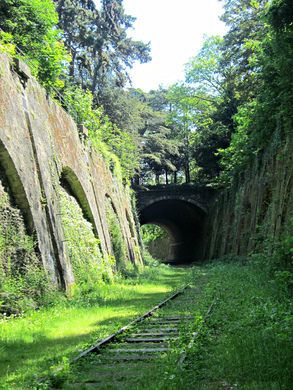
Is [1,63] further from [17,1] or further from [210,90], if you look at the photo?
[210,90]

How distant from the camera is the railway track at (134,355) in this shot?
4406mm

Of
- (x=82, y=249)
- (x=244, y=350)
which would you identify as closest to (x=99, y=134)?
(x=82, y=249)

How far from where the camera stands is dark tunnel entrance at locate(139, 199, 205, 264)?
40309 millimetres

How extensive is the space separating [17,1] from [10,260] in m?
12.8

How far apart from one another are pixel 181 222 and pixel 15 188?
3838 cm

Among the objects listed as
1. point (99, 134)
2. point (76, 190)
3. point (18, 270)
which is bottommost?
point (18, 270)

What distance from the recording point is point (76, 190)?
15.0 metres

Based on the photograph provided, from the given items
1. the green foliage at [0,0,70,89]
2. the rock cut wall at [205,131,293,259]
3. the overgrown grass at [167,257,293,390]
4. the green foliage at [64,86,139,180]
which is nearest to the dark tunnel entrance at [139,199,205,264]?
the rock cut wall at [205,131,293,259]

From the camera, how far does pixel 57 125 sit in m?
13.8

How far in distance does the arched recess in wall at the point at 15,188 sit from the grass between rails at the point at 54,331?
6.41ft

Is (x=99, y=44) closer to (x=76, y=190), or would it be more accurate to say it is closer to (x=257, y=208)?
(x=257, y=208)

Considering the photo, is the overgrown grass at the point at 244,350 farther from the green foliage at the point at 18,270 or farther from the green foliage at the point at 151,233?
the green foliage at the point at 151,233

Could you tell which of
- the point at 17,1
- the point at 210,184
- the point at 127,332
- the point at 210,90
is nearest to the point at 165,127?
the point at 210,90

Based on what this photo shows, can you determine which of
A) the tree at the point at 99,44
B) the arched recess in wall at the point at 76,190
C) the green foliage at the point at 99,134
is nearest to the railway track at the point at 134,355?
the arched recess in wall at the point at 76,190
